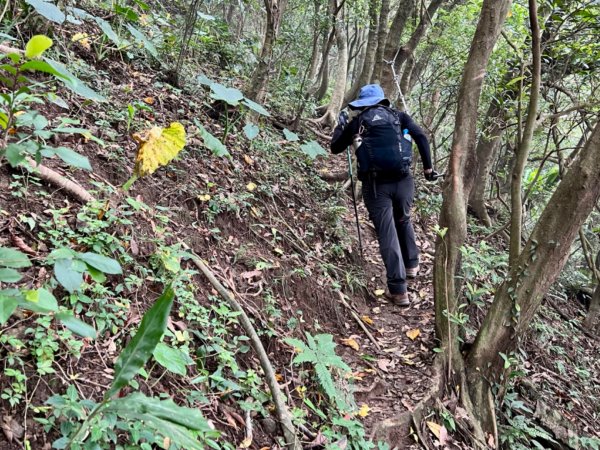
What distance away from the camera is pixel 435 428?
3.72 m

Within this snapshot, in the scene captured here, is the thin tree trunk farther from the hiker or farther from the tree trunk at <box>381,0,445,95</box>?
the hiker

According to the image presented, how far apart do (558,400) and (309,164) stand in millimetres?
4535

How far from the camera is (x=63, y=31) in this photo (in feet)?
16.4

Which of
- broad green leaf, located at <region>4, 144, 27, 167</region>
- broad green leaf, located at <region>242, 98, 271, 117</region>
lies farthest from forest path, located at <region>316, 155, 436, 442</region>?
broad green leaf, located at <region>4, 144, 27, 167</region>

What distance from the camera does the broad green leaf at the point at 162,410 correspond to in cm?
136

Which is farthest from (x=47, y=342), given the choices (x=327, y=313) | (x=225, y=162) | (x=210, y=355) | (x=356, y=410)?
(x=225, y=162)

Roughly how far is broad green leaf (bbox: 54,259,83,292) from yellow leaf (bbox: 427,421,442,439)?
303cm

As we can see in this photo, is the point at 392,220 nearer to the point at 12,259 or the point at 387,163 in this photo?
the point at 387,163

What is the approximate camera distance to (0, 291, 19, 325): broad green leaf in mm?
1283

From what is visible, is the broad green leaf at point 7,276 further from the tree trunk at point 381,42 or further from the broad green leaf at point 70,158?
the tree trunk at point 381,42


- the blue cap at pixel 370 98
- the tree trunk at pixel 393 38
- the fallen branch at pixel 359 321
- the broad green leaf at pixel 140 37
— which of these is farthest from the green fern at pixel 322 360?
the tree trunk at pixel 393 38

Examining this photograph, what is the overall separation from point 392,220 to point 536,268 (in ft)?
5.69

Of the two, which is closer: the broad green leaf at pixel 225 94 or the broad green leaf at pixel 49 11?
the broad green leaf at pixel 49 11

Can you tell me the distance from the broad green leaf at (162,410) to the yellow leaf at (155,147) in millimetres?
1964
